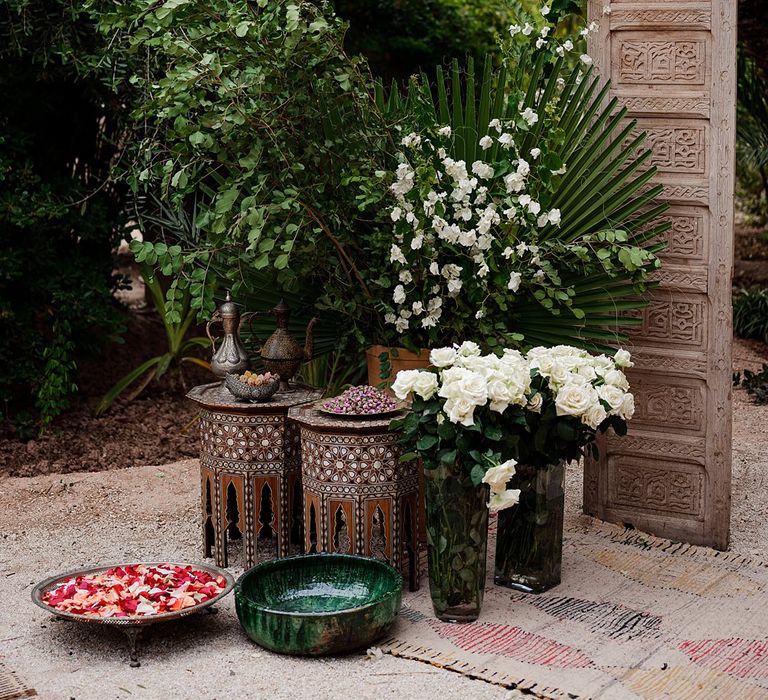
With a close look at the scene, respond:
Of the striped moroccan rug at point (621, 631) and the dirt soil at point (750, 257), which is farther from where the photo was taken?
the dirt soil at point (750, 257)

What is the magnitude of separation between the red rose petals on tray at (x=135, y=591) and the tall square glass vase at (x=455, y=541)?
70cm

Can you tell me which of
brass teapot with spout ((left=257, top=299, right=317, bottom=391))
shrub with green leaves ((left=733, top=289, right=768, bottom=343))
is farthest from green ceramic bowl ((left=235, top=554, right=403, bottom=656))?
shrub with green leaves ((left=733, top=289, right=768, bottom=343))

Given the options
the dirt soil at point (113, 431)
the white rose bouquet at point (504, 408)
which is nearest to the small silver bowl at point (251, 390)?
the white rose bouquet at point (504, 408)

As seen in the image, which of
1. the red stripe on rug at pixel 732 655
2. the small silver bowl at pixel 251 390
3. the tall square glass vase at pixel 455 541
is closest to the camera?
the red stripe on rug at pixel 732 655

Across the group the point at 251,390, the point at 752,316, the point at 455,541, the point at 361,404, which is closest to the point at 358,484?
the point at 361,404

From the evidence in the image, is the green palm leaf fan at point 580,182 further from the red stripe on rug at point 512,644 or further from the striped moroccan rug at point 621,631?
the red stripe on rug at point 512,644

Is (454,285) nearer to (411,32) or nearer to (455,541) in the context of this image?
(455,541)

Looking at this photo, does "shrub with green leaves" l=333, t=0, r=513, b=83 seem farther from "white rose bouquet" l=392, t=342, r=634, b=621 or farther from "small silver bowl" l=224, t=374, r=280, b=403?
"white rose bouquet" l=392, t=342, r=634, b=621

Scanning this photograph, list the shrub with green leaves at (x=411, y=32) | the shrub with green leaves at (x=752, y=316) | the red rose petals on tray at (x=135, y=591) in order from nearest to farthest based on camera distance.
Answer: the red rose petals on tray at (x=135, y=591), the shrub with green leaves at (x=411, y=32), the shrub with green leaves at (x=752, y=316)

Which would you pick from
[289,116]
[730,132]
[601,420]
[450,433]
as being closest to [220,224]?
[289,116]

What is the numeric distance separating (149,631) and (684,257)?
2.43 metres

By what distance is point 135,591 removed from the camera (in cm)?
361

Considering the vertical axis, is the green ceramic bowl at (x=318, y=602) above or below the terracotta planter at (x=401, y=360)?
below

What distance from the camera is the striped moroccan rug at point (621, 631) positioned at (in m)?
3.29
